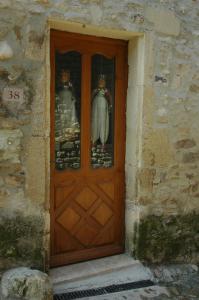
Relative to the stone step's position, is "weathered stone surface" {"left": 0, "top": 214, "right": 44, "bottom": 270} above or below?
above

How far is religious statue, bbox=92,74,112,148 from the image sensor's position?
12.3 feet

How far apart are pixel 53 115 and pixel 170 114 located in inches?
47.9

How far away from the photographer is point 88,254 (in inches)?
149

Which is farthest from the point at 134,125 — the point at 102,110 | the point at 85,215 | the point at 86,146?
the point at 85,215

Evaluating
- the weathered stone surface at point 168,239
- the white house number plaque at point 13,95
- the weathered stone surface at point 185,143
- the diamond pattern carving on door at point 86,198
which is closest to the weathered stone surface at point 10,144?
the white house number plaque at point 13,95

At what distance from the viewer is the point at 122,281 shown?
3.53 m

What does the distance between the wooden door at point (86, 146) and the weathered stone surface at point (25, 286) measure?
625 millimetres

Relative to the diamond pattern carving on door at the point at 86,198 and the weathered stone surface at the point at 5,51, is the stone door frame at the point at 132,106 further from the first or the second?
the weathered stone surface at the point at 5,51

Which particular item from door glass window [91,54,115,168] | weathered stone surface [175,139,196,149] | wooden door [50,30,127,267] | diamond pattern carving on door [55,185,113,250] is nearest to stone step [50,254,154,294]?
wooden door [50,30,127,267]

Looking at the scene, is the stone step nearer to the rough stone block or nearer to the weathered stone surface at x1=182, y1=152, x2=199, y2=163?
the weathered stone surface at x1=182, y1=152, x2=199, y2=163

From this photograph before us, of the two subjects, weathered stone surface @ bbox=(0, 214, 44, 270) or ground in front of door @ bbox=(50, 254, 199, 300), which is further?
ground in front of door @ bbox=(50, 254, 199, 300)

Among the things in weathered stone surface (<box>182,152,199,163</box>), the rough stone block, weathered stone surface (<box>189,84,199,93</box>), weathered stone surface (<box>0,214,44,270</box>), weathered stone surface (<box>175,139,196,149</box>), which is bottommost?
weathered stone surface (<box>0,214,44,270</box>)

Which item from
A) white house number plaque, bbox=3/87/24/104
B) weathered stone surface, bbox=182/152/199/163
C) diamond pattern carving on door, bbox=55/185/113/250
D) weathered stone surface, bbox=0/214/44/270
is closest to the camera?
white house number plaque, bbox=3/87/24/104

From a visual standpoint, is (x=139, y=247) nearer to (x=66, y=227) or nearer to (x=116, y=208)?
(x=116, y=208)
